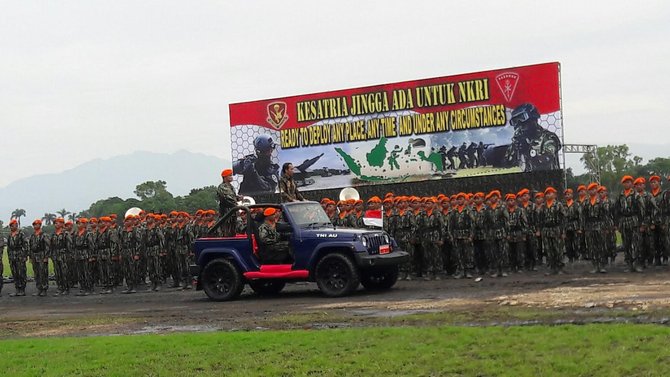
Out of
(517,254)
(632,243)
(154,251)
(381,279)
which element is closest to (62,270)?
(154,251)

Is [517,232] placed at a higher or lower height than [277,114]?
lower

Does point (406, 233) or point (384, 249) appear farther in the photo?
point (406, 233)

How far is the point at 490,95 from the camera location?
3266cm

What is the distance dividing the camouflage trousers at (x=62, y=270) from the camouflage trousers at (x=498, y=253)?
40.0 feet

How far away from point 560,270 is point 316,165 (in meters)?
17.6

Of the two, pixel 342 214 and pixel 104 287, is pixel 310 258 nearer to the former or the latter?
pixel 342 214

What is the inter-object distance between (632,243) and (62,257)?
51.2ft

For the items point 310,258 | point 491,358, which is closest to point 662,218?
point 310,258

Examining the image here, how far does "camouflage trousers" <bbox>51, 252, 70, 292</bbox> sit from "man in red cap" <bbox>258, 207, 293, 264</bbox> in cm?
920

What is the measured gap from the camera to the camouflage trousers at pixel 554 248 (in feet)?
67.7

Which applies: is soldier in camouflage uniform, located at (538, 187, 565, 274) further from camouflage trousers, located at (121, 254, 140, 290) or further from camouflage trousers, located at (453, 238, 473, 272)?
camouflage trousers, located at (121, 254, 140, 290)

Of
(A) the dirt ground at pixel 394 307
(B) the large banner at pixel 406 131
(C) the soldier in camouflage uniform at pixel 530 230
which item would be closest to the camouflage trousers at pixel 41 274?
(A) the dirt ground at pixel 394 307

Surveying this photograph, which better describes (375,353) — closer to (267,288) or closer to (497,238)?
(267,288)

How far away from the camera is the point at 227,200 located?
65.6ft
